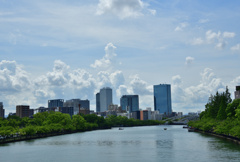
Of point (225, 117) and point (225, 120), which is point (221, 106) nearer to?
point (225, 117)

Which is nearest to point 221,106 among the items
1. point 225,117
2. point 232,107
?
point 225,117

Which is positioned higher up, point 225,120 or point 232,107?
point 232,107

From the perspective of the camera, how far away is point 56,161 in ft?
231

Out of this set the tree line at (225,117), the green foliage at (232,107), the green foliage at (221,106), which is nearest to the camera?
the tree line at (225,117)

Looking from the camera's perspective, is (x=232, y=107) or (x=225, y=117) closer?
(x=232, y=107)

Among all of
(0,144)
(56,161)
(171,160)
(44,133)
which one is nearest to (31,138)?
(44,133)

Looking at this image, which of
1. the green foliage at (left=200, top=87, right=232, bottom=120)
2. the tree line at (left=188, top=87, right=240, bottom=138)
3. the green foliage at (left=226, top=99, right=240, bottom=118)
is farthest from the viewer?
the green foliage at (left=200, top=87, right=232, bottom=120)

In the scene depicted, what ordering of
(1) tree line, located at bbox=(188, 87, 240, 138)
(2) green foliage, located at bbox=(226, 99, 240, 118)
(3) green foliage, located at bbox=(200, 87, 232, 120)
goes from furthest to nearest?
(3) green foliage, located at bbox=(200, 87, 232, 120) < (2) green foliage, located at bbox=(226, 99, 240, 118) < (1) tree line, located at bbox=(188, 87, 240, 138)

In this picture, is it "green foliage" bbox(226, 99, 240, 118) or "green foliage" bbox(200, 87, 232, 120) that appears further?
"green foliage" bbox(200, 87, 232, 120)

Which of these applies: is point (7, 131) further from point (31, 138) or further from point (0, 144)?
point (31, 138)

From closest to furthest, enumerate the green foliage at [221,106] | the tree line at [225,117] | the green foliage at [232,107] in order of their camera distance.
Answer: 1. the tree line at [225,117]
2. the green foliage at [232,107]
3. the green foliage at [221,106]

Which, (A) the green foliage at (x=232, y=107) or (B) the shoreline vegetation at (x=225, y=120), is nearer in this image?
(B) the shoreline vegetation at (x=225, y=120)

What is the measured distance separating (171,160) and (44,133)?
95731 mm

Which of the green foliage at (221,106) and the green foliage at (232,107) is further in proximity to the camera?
the green foliage at (221,106)
